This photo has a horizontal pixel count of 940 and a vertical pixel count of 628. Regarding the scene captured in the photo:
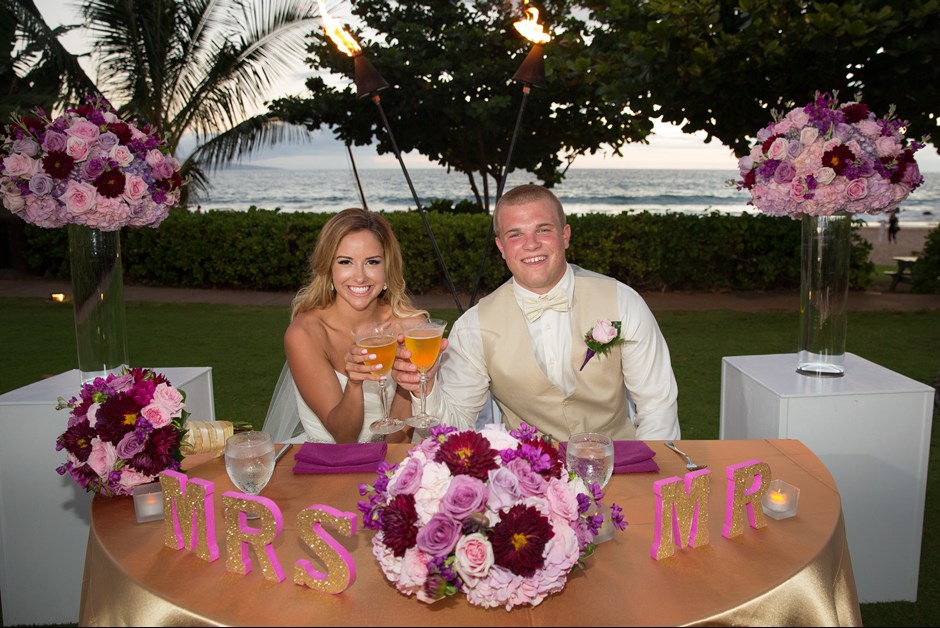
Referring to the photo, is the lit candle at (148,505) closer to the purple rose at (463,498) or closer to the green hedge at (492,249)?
the purple rose at (463,498)

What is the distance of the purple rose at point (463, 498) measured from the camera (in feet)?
4.84

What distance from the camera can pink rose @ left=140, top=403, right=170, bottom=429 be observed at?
7.07 ft

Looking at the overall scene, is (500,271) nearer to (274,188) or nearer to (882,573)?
(882,573)

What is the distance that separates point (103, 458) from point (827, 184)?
9.47 ft

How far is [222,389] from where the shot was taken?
7.23 meters

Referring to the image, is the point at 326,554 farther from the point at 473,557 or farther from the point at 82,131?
the point at 82,131

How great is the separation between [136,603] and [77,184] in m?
2.00

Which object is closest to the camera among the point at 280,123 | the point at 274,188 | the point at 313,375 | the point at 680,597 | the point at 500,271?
the point at 680,597

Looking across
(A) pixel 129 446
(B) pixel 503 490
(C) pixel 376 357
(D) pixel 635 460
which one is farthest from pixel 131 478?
(D) pixel 635 460

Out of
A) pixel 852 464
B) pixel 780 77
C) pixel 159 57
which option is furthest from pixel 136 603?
pixel 159 57

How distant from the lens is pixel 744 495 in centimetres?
190

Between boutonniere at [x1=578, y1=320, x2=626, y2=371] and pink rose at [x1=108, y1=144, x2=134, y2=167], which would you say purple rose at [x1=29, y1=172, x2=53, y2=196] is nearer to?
pink rose at [x1=108, y1=144, x2=134, y2=167]

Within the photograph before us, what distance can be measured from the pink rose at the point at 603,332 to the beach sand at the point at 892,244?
17.9 m

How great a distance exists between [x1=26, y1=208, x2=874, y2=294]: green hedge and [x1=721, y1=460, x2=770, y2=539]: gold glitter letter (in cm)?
949
